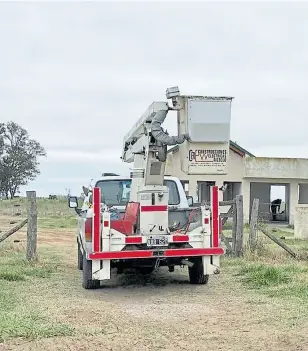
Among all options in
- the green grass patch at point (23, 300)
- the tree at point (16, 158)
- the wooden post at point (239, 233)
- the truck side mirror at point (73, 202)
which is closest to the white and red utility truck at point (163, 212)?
the green grass patch at point (23, 300)

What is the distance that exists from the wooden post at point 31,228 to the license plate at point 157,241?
452 centimetres

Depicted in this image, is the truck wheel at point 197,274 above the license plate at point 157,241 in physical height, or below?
below

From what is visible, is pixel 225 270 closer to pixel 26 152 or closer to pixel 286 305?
pixel 286 305

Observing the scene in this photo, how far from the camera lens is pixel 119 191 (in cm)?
1166

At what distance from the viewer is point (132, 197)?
1052 cm

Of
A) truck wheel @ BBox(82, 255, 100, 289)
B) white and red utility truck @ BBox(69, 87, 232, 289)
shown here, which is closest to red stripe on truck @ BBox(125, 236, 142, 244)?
white and red utility truck @ BBox(69, 87, 232, 289)

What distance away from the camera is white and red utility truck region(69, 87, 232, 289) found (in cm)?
850

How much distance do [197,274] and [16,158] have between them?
200 feet

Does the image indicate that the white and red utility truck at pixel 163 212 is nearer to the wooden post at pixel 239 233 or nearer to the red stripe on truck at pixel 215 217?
the red stripe on truck at pixel 215 217

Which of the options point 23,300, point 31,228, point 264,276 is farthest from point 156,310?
point 31,228

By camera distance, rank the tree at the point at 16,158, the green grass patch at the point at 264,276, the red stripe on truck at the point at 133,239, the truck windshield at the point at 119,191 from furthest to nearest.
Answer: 1. the tree at the point at 16,158
2. the truck windshield at the point at 119,191
3. the green grass patch at the point at 264,276
4. the red stripe on truck at the point at 133,239

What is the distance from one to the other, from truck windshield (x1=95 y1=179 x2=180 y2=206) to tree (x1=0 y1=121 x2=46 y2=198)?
5858 cm

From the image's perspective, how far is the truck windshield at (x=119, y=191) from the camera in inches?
453

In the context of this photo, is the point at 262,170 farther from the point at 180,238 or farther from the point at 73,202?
the point at 180,238
